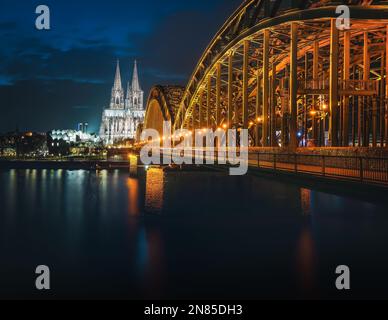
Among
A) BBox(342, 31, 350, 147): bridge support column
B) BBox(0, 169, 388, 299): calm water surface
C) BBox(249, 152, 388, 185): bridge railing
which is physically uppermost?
BBox(342, 31, 350, 147): bridge support column

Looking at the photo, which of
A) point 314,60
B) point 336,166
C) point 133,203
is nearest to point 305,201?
point 133,203

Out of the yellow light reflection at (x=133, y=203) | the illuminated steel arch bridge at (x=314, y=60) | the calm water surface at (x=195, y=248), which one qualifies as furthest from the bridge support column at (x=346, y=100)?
the calm water surface at (x=195, y=248)

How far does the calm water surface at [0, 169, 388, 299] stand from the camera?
22.3 ft

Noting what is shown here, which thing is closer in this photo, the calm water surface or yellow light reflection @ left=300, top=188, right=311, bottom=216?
the calm water surface

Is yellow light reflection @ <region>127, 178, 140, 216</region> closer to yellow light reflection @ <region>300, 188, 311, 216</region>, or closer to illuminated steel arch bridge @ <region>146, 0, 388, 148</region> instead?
yellow light reflection @ <region>300, 188, 311, 216</region>

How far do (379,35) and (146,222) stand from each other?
32.2m

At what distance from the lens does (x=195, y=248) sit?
30.7 feet

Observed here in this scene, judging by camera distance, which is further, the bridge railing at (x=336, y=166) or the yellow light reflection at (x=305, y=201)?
the bridge railing at (x=336, y=166)

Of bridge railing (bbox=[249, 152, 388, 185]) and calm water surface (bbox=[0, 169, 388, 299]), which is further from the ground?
bridge railing (bbox=[249, 152, 388, 185])

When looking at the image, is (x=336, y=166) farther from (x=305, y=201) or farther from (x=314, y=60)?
(x=314, y=60)

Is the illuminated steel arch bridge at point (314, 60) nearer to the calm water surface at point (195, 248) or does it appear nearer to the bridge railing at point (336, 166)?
the bridge railing at point (336, 166)

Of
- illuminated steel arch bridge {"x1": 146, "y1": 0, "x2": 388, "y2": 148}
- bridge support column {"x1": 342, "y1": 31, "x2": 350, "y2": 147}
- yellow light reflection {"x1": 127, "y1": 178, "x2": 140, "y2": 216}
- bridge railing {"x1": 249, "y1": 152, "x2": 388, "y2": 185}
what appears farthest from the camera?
bridge support column {"x1": 342, "y1": 31, "x2": 350, "y2": 147}

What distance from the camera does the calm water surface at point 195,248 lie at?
6809 mm

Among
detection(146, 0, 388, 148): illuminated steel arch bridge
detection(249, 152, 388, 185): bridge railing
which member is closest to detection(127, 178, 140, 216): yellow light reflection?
detection(249, 152, 388, 185): bridge railing
